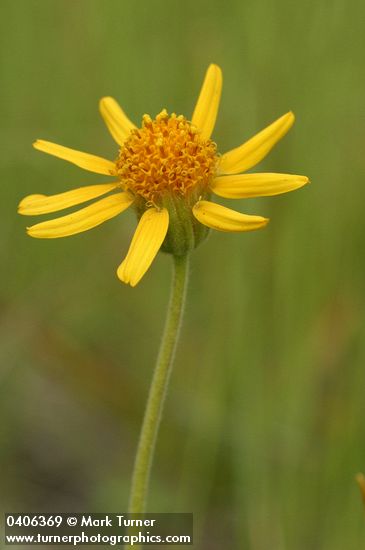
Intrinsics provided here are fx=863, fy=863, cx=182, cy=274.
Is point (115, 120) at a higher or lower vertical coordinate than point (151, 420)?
higher

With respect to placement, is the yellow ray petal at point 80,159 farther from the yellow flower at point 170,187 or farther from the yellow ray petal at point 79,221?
the yellow ray petal at point 79,221

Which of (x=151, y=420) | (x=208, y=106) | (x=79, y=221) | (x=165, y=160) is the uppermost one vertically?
(x=208, y=106)

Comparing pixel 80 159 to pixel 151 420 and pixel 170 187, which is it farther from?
pixel 151 420

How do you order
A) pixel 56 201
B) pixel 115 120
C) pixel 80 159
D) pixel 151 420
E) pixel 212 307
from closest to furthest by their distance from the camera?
pixel 151 420, pixel 56 201, pixel 80 159, pixel 115 120, pixel 212 307

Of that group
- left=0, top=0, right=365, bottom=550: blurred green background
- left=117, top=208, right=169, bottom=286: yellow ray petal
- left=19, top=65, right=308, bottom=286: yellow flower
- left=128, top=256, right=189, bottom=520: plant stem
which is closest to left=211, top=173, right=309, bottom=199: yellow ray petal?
left=19, top=65, right=308, bottom=286: yellow flower

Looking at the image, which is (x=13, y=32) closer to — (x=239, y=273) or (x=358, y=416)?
(x=239, y=273)

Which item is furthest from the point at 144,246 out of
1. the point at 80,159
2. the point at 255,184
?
the point at 80,159

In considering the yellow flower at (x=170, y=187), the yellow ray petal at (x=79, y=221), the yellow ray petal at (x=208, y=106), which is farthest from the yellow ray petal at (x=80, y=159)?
the yellow ray petal at (x=208, y=106)

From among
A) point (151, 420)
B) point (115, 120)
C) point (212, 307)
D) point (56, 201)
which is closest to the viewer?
point (151, 420)
